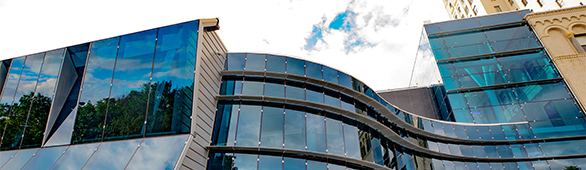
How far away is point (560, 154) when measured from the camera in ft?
58.5

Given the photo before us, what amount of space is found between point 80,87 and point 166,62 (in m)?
4.23

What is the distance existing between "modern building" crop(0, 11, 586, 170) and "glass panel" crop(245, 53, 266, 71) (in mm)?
52

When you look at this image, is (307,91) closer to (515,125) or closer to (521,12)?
(515,125)

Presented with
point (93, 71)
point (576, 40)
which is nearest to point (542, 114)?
point (576, 40)

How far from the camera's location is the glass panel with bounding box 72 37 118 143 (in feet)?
42.2

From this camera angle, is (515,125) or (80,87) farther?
(515,125)

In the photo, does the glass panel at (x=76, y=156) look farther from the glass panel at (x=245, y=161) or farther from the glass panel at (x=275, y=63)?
the glass panel at (x=275, y=63)

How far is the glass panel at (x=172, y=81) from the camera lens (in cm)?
1199

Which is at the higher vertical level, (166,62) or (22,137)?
(166,62)

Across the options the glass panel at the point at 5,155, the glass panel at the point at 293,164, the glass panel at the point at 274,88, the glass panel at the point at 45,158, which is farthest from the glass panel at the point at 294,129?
the glass panel at the point at 5,155

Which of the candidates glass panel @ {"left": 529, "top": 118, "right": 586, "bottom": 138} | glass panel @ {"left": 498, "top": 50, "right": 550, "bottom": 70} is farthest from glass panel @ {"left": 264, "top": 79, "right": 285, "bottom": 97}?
glass panel @ {"left": 498, "top": 50, "right": 550, "bottom": 70}

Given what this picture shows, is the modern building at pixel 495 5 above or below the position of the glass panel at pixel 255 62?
above

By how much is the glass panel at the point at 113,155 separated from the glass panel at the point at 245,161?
3.47 metres

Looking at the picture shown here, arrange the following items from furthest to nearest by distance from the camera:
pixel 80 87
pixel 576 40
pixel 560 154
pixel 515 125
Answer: pixel 576 40 < pixel 515 125 < pixel 560 154 < pixel 80 87
